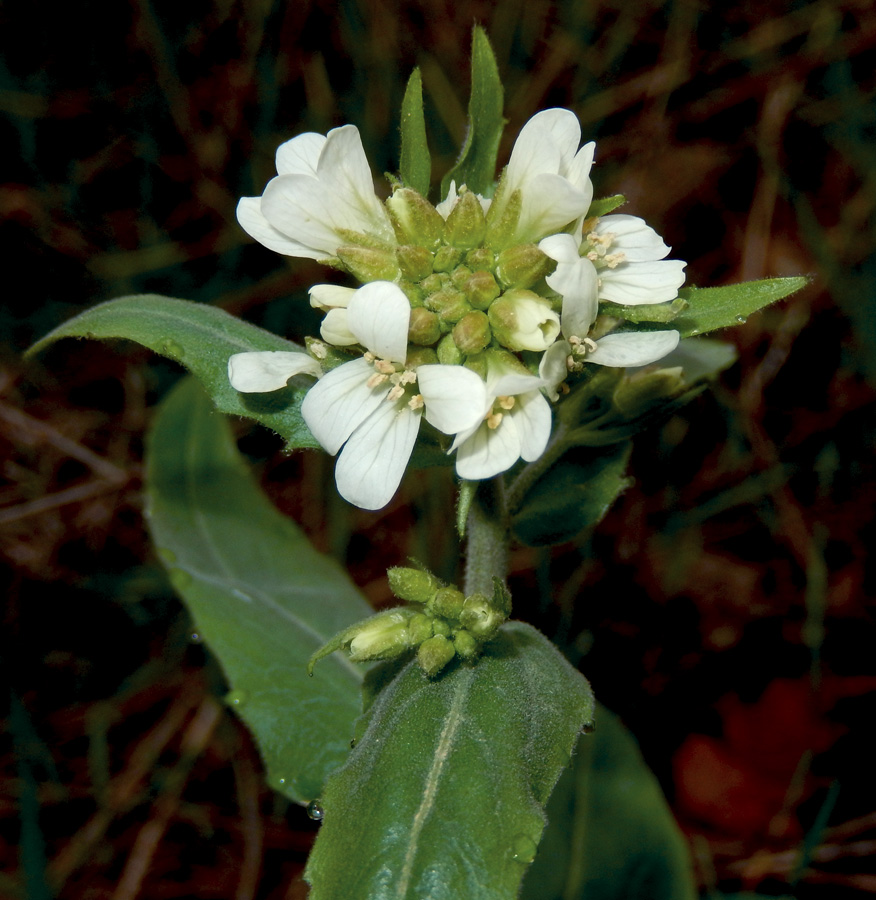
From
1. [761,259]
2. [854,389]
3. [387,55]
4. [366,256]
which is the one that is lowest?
[366,256]

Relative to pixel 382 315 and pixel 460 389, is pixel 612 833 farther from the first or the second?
pixel 382 315

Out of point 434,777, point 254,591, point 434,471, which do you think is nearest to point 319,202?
point 434,777

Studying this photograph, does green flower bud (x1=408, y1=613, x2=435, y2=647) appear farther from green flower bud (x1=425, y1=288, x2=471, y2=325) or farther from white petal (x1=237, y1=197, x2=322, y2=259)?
white petal (x1=237, y1=197, x2=322, y2=259)

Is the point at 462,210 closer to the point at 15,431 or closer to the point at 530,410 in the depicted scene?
the point at 530,410

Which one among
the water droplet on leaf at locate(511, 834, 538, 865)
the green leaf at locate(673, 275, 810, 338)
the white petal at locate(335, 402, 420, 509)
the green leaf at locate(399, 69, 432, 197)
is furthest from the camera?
the green leaf at locate(399, 69, 432, 197)

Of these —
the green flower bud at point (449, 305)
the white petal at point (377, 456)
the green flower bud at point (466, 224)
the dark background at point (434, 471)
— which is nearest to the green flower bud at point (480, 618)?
the white petal at point (377, 456)

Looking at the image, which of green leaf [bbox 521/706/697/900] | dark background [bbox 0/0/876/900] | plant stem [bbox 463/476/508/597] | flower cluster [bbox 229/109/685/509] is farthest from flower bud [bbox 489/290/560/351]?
dark background [bbox 0/0/876/900]

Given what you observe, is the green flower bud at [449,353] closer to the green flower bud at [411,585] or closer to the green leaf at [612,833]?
the green flower bud at [411,585]

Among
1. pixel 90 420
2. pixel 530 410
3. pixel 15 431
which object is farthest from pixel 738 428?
pixel 15 431
